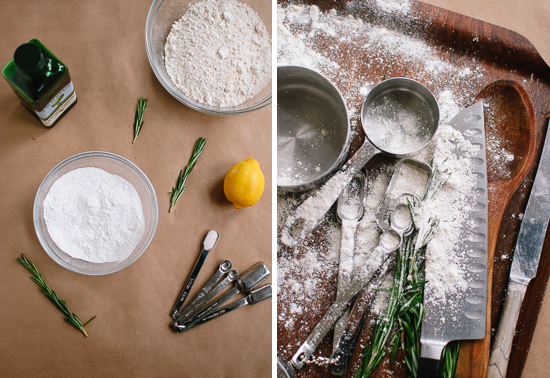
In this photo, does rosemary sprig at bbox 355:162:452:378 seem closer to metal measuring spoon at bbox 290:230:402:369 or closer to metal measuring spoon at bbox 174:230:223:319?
metal measuring spoon at bbox 290:230:402:369

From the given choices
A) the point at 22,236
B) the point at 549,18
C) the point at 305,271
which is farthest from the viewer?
the point at 549,18

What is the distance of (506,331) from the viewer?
85cm

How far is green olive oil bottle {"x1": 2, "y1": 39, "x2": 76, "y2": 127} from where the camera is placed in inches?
22.0

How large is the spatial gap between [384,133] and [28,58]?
30.6 inches

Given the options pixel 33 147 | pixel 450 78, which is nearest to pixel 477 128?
pixel 450 78

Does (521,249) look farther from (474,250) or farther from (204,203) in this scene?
(204,203)

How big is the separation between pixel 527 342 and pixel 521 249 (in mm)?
238

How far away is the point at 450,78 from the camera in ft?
3.10

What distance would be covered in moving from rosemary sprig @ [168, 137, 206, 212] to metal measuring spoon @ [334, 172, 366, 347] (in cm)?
37

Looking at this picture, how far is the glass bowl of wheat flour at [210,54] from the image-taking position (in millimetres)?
812

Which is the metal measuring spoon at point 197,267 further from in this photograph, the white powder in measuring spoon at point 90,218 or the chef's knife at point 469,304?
the chef's knife at point 469,304

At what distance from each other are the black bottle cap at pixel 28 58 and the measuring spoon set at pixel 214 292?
0.48 m

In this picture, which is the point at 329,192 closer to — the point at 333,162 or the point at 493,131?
the point at 333,162

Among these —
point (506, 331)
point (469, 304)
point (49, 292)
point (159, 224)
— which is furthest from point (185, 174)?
point (506, 331)
